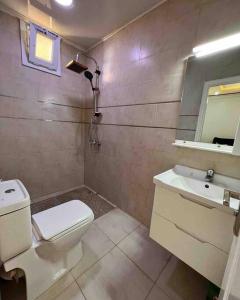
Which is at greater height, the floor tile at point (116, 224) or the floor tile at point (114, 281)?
the floor tile at point (116, 224)

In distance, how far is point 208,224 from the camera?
80cm

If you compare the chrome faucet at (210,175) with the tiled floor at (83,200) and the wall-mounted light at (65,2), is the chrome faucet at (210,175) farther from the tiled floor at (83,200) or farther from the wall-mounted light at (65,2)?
the wall-mounted light at (65,2)

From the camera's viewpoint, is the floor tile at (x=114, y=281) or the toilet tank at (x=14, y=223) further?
the floor tile at (x=114, y=281)

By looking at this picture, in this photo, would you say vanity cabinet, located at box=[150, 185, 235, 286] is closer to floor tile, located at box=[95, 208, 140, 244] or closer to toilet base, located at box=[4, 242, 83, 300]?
floor tile, located at box=[95, 208, 140, 244]

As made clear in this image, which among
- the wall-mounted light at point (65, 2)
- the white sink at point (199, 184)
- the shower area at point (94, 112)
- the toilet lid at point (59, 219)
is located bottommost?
the toilet lid at point (59, 219)

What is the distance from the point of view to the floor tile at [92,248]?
116 centimetres

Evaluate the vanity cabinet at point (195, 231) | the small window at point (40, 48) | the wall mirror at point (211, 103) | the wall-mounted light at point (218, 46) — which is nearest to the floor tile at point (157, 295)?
the vanity cabinet at point (195, 231)

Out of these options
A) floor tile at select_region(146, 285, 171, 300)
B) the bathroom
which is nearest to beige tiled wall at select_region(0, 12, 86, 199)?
the bathroom

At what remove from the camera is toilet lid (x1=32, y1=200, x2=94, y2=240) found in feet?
3.10

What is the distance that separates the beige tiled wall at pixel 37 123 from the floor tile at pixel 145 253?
1374 millimetres

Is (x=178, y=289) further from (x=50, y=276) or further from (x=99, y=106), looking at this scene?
(x=99, y=106)

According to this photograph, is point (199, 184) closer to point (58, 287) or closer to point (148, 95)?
point (148, 95)

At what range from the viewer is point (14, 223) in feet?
2.59

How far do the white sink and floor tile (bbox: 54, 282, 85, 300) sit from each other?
955 millimetres
